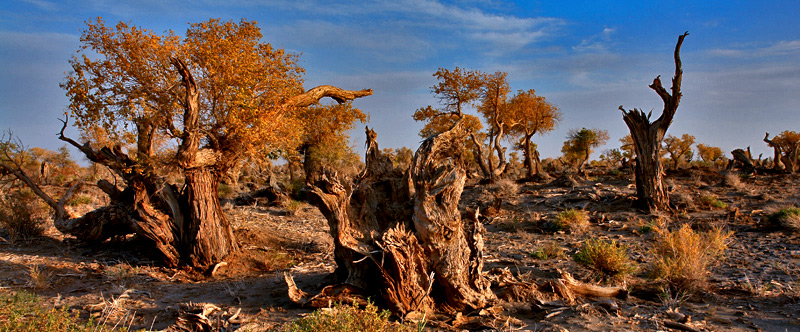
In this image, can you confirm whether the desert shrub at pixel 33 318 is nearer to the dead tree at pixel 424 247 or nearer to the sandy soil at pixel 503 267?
the sandy soil at pixel 503 267

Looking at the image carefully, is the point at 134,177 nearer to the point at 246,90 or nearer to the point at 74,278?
the point at 74,278

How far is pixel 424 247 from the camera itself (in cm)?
525

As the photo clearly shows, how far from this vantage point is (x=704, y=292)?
5824 mm

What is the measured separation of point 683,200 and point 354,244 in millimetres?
11202

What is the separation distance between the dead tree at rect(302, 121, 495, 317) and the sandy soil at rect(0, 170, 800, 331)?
79cm

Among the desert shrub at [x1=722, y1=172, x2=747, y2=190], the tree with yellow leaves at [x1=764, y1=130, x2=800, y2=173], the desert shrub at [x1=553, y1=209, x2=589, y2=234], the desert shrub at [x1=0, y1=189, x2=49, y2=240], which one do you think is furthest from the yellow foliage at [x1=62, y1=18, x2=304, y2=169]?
the tree with yellow leaves at [x1=764, y1=130, x2=800, y2=173]

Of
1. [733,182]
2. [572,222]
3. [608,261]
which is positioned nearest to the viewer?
[608,261]

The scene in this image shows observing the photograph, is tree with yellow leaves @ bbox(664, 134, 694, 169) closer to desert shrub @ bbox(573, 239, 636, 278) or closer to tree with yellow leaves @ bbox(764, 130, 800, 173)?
tree with yellow leaves @ bbox(764, 130, 800, 173)

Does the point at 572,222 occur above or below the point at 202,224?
below

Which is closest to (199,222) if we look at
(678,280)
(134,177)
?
(134,177)

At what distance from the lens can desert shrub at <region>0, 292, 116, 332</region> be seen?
3818 millimetres

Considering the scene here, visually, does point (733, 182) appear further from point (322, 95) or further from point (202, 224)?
point (202, 224)

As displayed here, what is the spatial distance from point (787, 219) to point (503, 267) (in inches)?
258

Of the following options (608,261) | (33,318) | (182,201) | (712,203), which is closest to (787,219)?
(712,203)
